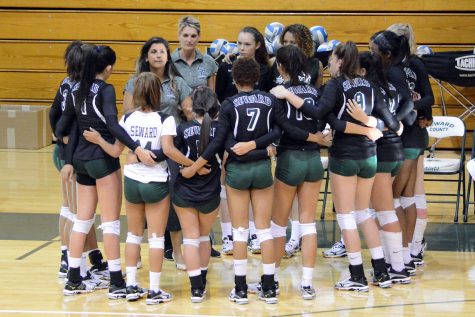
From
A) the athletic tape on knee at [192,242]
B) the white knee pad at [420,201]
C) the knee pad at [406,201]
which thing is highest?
the knee pad at [406,201]

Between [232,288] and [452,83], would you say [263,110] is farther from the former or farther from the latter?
[452,83]

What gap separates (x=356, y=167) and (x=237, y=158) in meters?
0.79

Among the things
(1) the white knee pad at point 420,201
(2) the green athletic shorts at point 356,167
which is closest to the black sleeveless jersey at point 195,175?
(2) the green athletic shorts at point 356,167

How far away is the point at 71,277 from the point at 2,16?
7.29m

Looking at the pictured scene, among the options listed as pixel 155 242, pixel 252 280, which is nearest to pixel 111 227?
pixel 155 242

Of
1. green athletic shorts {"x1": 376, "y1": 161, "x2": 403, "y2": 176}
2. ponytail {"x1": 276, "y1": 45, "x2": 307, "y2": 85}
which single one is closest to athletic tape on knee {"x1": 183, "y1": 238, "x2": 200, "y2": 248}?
ponytail {"x1": 276, "y1": 45, "x2": 307, "y2": 85}

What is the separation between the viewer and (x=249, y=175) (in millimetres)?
5297

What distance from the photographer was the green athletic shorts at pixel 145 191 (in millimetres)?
5301

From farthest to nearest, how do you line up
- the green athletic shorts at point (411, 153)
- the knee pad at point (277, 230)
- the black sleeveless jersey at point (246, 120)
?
1. the green athletic shorts at point (411, 153)
2. the knee pad at point (277, 230)
3. the black sleeveless jersey at point (246, 120)

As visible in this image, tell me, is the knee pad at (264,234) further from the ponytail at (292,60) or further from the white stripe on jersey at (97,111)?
the white stripe on jersey at (97,111)

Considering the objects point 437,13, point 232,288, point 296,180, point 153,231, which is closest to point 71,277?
point 153,231

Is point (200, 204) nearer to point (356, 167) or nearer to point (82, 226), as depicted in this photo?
point (82, 226)

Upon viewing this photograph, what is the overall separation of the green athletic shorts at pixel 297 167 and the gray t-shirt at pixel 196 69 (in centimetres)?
119

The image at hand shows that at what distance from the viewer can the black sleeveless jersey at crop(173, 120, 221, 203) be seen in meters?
5.36
